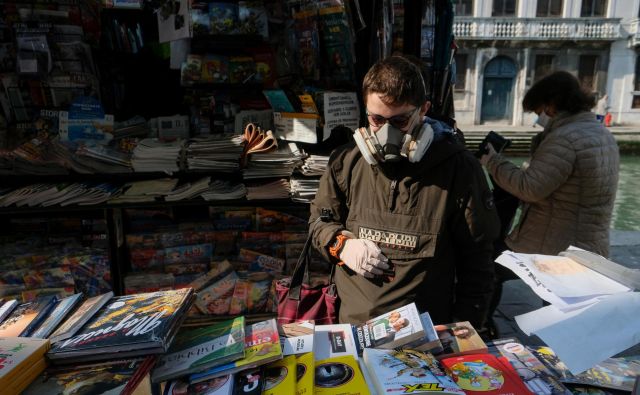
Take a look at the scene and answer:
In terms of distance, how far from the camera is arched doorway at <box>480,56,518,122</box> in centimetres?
2272

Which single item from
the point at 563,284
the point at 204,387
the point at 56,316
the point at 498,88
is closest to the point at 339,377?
the point at 204,387

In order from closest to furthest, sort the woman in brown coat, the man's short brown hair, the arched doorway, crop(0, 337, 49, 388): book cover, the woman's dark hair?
crop(0, 337, 49, 388): book cover < the man's short brown hair < the woman in brown coat < the woman's dark hair < the arched doorway

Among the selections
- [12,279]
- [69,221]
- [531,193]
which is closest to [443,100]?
[531,193]

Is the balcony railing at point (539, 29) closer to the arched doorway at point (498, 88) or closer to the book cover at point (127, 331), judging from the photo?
the arched doorway at point (498, 88)

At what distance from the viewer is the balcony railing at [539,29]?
2216 cm

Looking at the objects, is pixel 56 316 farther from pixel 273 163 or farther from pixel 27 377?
pixel 273 163

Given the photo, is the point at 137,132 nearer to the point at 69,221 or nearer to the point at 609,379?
the point at 69,221

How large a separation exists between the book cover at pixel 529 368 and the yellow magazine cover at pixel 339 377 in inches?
16.5

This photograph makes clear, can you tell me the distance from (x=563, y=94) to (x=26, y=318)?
8.58 ft

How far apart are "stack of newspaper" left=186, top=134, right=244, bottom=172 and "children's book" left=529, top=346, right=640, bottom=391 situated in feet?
6.08

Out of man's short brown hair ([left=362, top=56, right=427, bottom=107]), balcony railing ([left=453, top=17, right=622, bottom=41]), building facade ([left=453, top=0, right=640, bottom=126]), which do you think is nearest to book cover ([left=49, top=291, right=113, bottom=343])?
man's short brown hair ([left=362, top=56, right=427, bottom=107])

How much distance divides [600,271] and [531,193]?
1250 millimetres

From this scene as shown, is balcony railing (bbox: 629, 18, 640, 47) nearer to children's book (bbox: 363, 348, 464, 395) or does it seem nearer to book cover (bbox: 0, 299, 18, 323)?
children's book (bbox: 363, 348, 464, 395)

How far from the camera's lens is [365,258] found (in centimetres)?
150
